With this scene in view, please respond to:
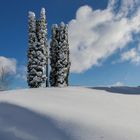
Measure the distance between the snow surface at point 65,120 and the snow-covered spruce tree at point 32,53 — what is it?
117 ft

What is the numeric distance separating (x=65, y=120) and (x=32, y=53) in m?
41.2

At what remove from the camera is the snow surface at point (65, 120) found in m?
11.1

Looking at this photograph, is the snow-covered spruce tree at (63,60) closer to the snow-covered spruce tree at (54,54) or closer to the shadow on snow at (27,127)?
the snow-covered spruce tree at (54,54)

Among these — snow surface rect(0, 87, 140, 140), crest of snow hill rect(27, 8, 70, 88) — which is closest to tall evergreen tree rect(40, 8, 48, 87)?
crest of snow hill rect(27, 8, 70, 88)

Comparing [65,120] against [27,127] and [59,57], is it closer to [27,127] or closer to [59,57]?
[27,127]

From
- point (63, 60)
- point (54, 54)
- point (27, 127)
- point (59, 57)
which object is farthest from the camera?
point (54, 54)

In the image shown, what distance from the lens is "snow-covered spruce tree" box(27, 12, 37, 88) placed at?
51.8m

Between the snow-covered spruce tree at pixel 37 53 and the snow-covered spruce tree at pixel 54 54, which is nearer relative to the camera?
the snow-covered spruce tree at pixel 37 53

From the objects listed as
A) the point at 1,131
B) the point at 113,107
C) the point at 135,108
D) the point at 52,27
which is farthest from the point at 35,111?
the point at 52,27

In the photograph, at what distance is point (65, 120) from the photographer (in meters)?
12.3

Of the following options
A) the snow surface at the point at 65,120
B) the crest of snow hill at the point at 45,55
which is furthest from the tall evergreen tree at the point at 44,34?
the snow surface at the point at 65,120

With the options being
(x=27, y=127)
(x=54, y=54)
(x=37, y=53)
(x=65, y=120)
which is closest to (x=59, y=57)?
(x=54, y=54)

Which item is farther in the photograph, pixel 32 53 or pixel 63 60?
pixel 63 60

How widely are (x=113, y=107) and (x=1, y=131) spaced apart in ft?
20.1
